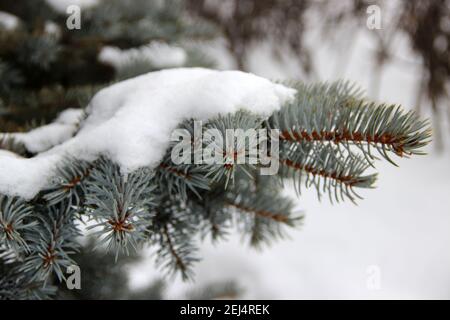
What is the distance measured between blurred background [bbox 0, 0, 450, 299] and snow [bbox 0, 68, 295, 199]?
6.0 inches

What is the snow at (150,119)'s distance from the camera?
0.52 metres

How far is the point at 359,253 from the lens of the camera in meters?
2.18

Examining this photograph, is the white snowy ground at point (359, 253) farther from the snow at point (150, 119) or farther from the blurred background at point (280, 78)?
the snow at point (150, 119)

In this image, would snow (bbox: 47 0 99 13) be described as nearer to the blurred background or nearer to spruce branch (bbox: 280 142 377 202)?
the blurred background

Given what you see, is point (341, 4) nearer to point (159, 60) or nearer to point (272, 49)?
point (272, 49)

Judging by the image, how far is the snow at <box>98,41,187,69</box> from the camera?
3.06 ft

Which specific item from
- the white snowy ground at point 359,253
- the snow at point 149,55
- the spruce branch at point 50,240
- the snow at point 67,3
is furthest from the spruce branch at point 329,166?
the white snowy ground at point 359,253

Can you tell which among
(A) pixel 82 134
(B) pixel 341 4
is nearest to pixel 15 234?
(A) pixel 82 134

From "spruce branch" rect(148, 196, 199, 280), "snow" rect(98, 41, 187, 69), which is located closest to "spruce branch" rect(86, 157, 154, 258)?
"spruce branch" rect(148, 196, 199, 280)

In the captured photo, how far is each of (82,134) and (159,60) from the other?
413mm

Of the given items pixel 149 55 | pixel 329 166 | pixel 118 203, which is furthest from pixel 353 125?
pixel 149 55
